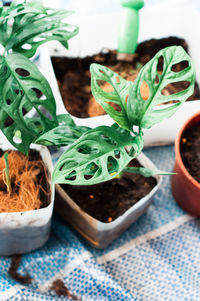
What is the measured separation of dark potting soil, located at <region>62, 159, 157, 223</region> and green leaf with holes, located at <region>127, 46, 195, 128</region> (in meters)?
0.22

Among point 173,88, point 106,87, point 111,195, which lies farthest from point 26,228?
point 173,88

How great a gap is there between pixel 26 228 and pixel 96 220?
122 millimetres

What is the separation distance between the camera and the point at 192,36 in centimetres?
93

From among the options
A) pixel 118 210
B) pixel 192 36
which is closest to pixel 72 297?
pixel 118 210

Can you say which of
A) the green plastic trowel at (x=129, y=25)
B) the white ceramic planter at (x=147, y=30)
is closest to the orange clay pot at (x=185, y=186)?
the white ceramic planter at (x=147, y=30)

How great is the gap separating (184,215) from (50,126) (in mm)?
392

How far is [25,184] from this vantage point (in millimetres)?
645

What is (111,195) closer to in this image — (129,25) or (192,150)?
(192,150)

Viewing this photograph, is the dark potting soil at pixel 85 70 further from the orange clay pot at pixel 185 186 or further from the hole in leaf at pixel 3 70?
the hole in leaf at pixel 3 70

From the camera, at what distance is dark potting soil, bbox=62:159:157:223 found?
70cm

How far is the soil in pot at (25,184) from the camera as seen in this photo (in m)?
0.62

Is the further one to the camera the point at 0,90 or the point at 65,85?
the point at 65,85

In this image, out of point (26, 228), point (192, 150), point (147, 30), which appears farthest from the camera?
point (147, 30)

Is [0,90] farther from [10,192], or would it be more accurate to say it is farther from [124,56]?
[124,56]
